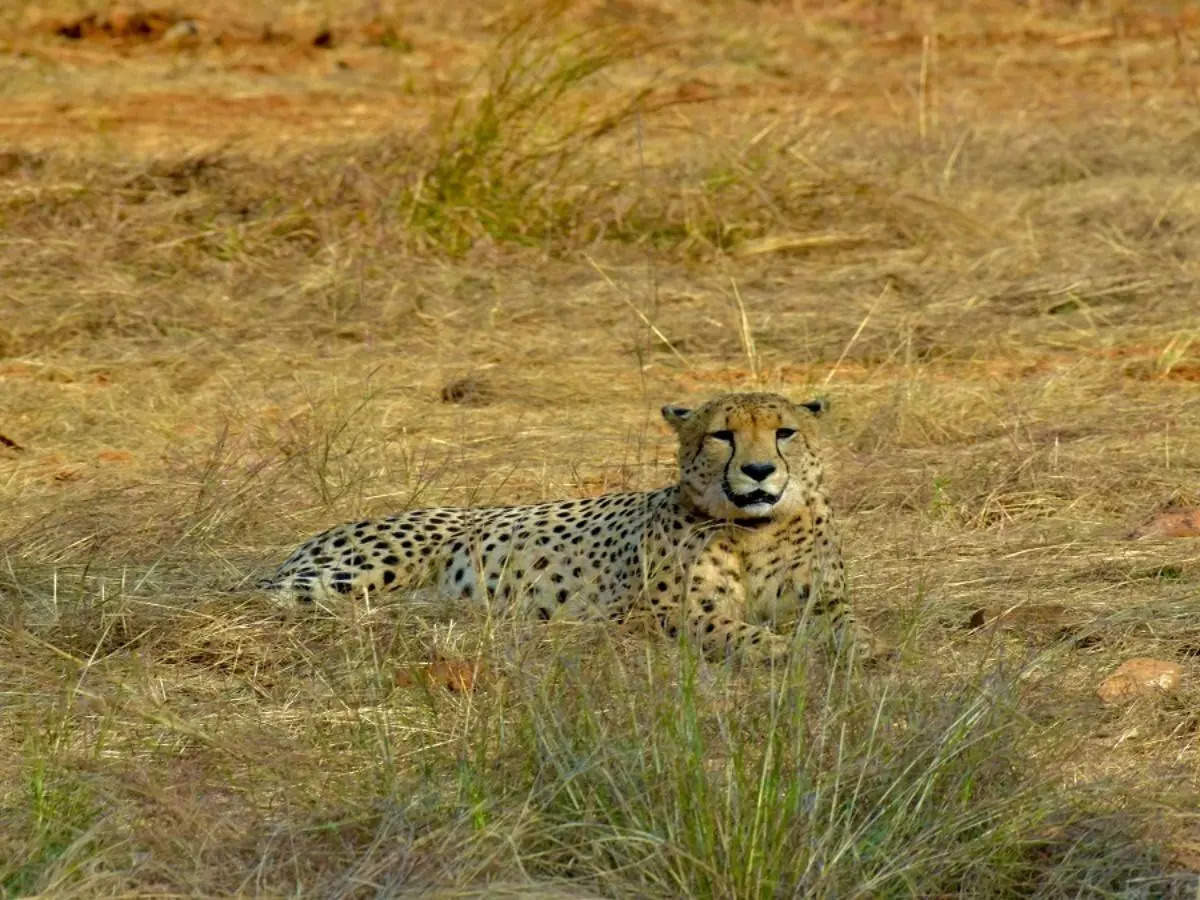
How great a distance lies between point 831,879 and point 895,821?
0.17m

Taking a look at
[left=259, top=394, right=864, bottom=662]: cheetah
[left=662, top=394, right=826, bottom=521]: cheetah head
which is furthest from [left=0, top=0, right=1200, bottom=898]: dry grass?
[left=662, top=394, right=826, bottom=521]: cheetah head

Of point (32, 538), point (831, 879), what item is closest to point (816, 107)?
point (32, 538)

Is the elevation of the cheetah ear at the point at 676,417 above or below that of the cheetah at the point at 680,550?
above

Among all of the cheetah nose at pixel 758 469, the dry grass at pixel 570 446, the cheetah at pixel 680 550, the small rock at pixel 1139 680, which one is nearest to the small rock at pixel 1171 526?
the dry grass at pixel 570 446

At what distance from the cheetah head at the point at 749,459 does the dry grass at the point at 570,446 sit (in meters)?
0.36

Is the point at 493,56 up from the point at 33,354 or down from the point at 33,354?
up

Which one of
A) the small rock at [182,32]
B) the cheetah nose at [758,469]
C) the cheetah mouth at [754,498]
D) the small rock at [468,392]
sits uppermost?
the cheetah nose at [758,469]

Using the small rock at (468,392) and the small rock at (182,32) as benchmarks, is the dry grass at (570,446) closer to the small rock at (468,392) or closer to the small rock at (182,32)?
the small rock at (468,392)

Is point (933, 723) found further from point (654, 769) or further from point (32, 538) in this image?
point (32, 538)

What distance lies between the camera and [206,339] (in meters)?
8.39

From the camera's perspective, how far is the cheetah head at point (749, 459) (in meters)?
5.14

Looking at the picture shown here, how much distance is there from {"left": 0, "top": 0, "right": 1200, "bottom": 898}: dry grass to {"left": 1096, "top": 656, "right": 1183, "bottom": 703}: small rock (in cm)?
5

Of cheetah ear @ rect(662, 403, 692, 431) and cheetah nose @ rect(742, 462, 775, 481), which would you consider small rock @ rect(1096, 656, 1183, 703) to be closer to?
cheetah nose @ rect(742, 462, 775, 481)

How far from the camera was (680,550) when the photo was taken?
5.29 meters
